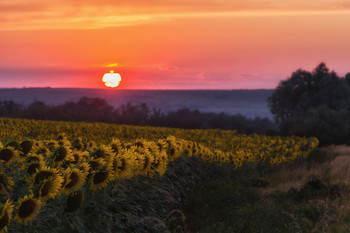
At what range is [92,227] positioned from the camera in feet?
15.4

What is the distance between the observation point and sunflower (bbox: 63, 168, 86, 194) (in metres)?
4.36

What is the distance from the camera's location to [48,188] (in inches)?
162

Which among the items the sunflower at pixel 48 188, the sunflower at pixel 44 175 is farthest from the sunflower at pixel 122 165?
the sunflower at pixel 48 188

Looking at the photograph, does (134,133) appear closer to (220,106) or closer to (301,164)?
(301,164)

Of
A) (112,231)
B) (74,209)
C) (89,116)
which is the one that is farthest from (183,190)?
(89,116)

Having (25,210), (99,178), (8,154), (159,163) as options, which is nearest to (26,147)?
(8,154)

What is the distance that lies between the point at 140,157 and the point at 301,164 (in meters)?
14.8

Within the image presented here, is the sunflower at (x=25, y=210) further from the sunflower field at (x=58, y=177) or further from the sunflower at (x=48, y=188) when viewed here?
the sunflower at (x=48, y=188)

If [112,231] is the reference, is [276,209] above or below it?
below

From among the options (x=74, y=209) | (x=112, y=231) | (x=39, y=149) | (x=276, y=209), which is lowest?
(x=276, y=209)

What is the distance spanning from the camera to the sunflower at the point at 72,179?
4363 mm

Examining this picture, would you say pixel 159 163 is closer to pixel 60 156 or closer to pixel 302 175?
pixel 60 156

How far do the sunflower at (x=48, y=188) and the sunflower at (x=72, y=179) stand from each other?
0.56 feet

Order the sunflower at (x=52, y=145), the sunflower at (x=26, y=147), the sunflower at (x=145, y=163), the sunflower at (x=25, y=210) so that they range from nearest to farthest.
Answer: the sunflower at (x=25, y=210), the sunflower at (x=26, y=147), the sunflower at (x=145, y=163), the sunflower at (x=52, y=145)
